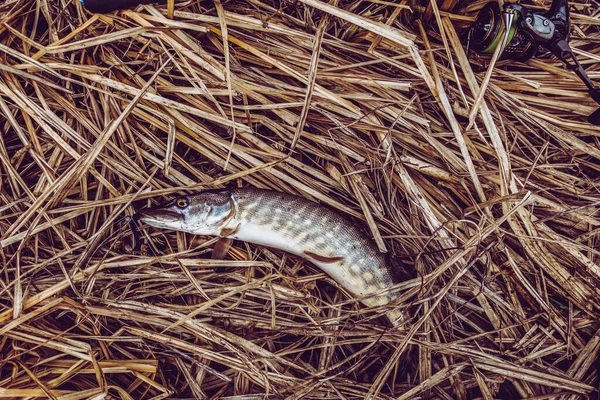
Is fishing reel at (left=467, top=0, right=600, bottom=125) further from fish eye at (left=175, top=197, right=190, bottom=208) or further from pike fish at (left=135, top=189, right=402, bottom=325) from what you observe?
fish eye at (left=175, top=197, right=190, bottom=208)

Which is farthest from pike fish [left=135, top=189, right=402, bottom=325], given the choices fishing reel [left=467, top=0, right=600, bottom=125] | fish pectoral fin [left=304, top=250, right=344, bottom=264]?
fishing reel [left=467, top=0, right=600, bottom=125]

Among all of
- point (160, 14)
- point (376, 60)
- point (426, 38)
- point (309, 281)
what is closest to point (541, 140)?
point (426, 38)

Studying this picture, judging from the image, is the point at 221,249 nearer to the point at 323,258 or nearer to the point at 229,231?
the point at 229,231

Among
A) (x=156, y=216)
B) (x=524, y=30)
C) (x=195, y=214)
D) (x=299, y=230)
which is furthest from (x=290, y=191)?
(x=524, y=30)

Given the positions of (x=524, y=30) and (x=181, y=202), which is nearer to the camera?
(x=524, y=30)

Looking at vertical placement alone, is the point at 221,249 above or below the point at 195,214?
below

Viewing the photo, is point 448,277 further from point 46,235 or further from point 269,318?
point 46,235

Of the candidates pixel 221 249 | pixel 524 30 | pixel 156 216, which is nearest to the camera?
pixel 524 30

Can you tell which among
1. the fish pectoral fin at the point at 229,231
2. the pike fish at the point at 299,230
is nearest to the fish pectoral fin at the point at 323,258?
the pike fish at the point at 299,230
